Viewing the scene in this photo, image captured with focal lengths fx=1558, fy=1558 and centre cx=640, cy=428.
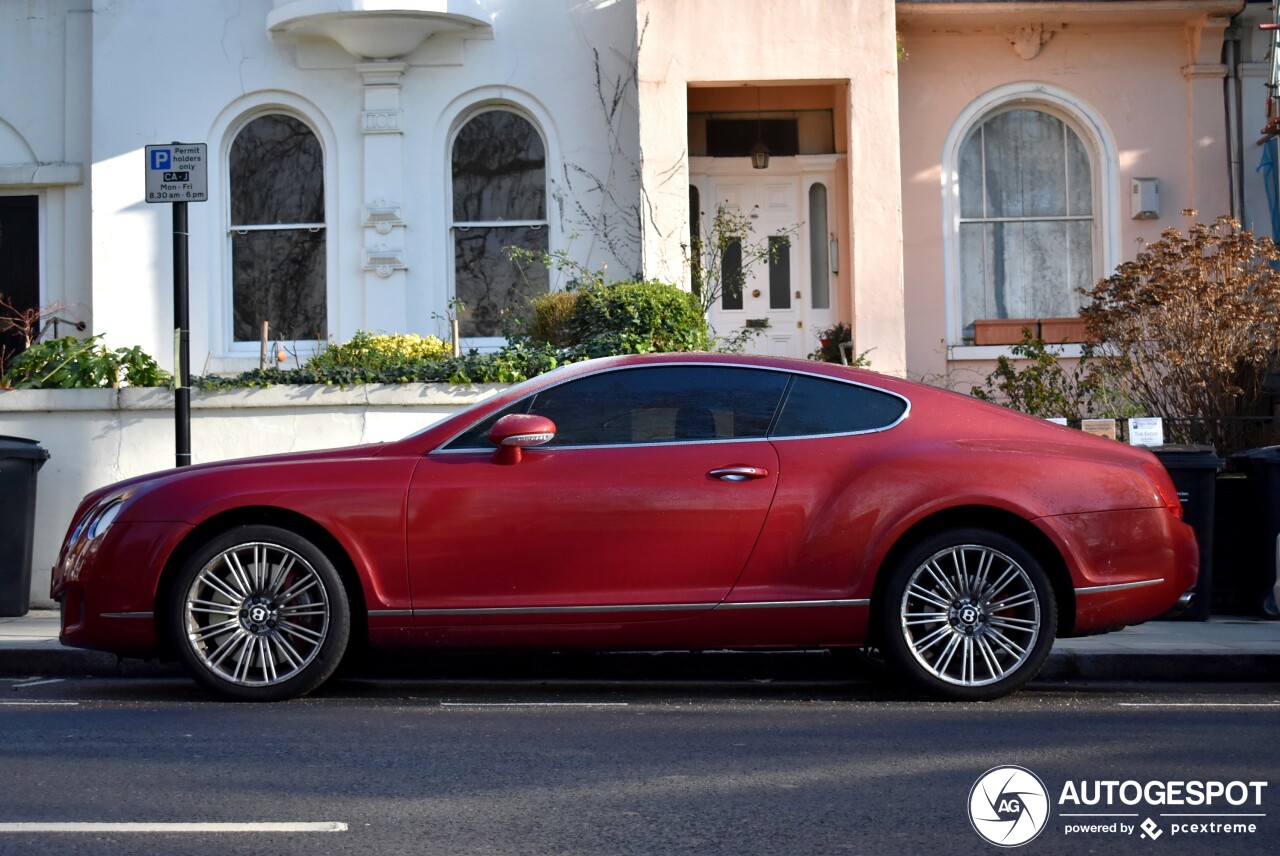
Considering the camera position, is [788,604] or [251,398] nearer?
[788,604]

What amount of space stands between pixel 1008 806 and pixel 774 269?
1147 cm

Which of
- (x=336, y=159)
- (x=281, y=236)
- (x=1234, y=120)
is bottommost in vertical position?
(x=281, y=236)

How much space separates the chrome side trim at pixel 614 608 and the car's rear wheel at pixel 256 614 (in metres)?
0.31

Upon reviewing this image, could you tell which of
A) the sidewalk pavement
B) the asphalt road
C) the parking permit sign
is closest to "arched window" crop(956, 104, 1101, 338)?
the sidewalk pavement

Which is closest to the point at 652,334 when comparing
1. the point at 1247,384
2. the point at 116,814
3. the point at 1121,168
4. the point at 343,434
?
the point at 343,434

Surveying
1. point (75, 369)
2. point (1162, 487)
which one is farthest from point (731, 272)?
point (1162, 487)

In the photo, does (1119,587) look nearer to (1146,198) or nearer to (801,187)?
(1146,198)

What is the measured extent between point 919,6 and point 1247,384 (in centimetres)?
545

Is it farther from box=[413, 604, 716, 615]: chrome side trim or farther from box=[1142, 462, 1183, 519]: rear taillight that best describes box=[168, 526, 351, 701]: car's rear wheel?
box=[1142, 462, 1183, 519]: rear taillight

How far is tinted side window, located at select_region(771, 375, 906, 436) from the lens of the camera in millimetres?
7062

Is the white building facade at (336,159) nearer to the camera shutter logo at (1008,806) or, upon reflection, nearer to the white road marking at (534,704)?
the white road marking at (534,704)

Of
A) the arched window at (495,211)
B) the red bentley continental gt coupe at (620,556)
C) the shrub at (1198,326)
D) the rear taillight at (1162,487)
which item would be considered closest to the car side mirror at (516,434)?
the red bentley continental gt coupe at (620,556)

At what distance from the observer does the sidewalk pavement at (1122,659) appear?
A: 7992 mm

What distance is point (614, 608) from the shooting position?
22.4 ft
